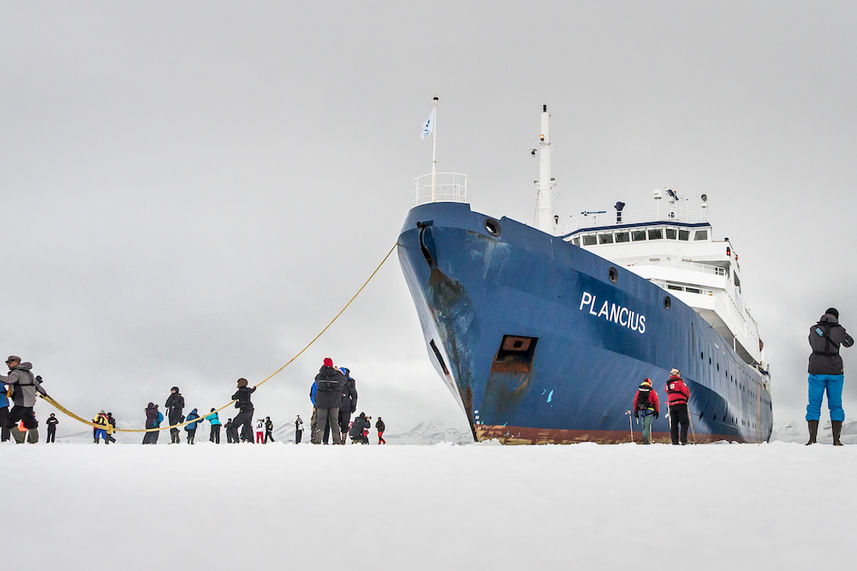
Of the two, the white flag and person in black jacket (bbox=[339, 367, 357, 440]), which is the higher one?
the white flag

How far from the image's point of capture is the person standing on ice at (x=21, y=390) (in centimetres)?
1139

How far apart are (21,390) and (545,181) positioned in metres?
15.8

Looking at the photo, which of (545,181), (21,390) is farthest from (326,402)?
(545,181)

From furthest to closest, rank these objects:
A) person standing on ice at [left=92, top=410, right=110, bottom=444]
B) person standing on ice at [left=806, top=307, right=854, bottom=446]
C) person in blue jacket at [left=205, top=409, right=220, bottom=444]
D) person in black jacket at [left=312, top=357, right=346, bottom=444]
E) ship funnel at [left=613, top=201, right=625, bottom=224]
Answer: ship funnel at [left=613, top=201, right=625, bottom=224] → person standing on ice at [left=92, top=410, right=110, bottom=444] → person in blue jacket at [left=205, top=409, right=220, bottom=444] → person in black jacket at [left=312, top=357, right=346, bottom=444] → person standing on ice at [left=806, top=307, right=854, bottom=446]

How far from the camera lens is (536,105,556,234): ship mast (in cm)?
2248

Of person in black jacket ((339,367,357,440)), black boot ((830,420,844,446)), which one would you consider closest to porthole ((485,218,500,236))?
person in black jacket ((339,367,357,440))

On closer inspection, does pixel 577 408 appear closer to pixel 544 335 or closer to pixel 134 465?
pixel 544 335

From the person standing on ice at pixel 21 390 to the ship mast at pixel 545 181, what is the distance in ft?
50.1

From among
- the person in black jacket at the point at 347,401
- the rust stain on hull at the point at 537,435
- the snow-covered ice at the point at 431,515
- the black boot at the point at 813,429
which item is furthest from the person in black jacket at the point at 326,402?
the black boot at the point at 813,429

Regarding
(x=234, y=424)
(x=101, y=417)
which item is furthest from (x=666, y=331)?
(x=101, y=417)

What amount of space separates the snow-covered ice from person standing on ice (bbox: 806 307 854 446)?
348 centimetres

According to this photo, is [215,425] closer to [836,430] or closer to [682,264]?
[836,430]

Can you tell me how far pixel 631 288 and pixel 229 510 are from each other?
14230mm

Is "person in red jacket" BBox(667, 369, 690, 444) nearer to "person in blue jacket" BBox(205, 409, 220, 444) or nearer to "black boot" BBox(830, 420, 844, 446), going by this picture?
"black boot" BBox(830, 420, 844, 446)
